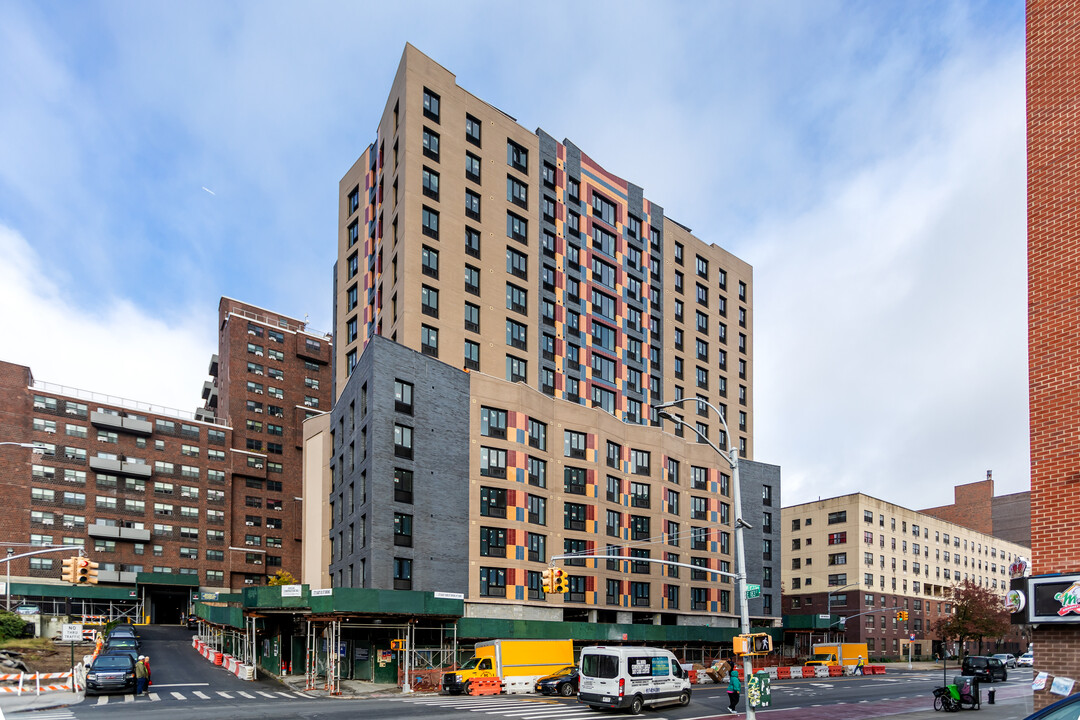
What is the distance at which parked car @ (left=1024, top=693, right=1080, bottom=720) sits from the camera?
28.4 feet

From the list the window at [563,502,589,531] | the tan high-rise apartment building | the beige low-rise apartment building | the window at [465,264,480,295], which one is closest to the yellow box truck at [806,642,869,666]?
the tan high-rise apartment building

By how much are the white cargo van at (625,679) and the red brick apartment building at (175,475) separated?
80.2 metres

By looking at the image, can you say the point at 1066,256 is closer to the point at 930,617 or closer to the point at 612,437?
the point at 612,437

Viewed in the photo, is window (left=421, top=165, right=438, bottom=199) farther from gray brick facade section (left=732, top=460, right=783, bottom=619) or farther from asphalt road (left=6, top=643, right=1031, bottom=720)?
gray brick facade section (left=732, top=460, right=783, bottom=619)

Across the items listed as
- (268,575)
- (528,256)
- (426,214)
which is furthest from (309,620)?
(268,575)

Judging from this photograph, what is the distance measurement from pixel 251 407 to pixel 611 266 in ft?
206

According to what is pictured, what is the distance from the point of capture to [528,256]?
68.8m

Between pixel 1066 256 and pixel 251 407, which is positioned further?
pixel 251 407

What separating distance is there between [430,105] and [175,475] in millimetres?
68372

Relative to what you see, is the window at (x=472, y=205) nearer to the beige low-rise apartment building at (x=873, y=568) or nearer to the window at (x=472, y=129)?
the window at (x=472, y=129)

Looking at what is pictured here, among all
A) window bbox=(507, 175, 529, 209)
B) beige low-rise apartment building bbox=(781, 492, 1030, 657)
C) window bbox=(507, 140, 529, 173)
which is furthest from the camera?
beige low-rise apartment building bbox=(781, 492, 1030, 657)

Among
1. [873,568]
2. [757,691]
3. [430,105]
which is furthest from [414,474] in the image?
[873,568]

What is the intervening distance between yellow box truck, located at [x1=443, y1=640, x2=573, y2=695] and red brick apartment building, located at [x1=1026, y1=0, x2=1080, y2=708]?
29.3 m

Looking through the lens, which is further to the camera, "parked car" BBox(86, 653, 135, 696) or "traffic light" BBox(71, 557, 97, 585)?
"parked car" BBox(86, 653, 135, 696)
